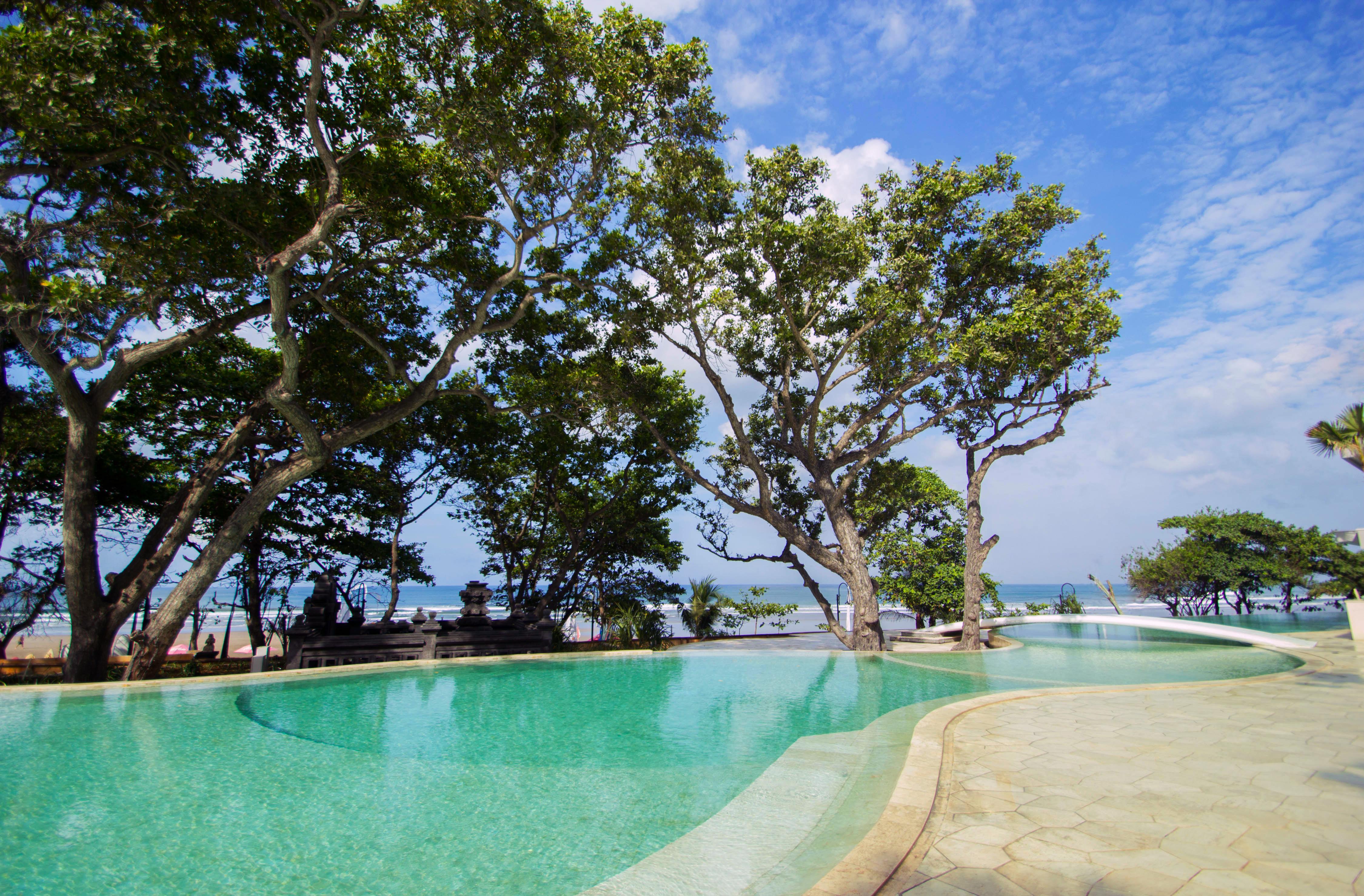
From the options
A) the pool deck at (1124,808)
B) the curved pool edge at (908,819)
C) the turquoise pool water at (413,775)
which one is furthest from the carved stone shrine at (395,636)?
the pool deck at (1124,808)

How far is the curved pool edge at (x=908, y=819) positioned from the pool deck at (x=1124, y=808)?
1 centimetres

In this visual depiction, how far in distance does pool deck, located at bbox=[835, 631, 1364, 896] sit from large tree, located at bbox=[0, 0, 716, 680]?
960 centimetres

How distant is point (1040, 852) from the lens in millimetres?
2586

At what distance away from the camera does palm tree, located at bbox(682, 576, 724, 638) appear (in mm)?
→ 18359

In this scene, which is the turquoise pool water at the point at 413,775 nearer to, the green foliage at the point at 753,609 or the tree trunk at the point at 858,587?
the tree trunk at the point at 858,587

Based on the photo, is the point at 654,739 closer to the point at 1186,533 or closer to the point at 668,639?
the point at 668,639

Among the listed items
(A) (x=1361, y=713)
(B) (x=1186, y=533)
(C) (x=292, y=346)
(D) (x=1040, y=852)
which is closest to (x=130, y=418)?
(C) (x=292, y=346)

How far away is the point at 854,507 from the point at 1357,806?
538 inches

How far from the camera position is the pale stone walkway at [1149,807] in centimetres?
236

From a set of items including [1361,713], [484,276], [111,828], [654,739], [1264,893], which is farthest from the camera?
[484,276]

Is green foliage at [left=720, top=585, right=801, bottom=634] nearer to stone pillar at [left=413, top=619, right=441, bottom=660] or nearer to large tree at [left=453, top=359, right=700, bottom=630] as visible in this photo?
large tree at [left=453, top=359, right=700, bottom=630]

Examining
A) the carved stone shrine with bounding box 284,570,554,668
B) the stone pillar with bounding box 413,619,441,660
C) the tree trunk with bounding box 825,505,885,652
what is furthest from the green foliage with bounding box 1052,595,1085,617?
the stone pillar with bounding box 413,619,441,660

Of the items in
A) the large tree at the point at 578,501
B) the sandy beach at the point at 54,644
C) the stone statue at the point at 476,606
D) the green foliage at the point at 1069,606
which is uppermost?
the large tree at the point at 578,501

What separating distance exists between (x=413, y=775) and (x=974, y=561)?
13.0 metres
